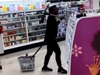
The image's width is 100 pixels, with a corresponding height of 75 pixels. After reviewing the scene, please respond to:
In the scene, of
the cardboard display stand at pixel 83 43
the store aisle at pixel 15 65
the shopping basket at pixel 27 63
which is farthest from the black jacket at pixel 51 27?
the cardboard display stand at pixel 83 43

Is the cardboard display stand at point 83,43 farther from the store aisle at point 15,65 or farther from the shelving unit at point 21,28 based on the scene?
the shelving unit at point 21,28

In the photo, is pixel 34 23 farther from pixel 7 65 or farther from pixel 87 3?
pixel 87 3

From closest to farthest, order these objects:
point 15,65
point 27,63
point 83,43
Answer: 1. point 83,43
2. point 27,63
3. point 15,65

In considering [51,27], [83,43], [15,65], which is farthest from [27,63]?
[83,43]

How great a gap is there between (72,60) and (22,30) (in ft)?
20.9

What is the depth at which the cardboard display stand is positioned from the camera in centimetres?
110

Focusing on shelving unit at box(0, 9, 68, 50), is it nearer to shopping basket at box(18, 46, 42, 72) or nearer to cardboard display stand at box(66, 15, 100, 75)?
shopping basket at box(18, 46, 42, 72)

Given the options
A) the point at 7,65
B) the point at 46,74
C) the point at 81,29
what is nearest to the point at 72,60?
the point at 81,29

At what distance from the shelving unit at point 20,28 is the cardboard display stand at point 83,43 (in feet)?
18.7

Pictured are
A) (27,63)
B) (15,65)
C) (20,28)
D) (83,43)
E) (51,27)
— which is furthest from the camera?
(20,28)

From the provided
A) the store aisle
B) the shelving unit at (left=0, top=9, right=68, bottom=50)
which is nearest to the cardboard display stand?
the store aisle

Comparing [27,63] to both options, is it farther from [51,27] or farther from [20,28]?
[20,28]

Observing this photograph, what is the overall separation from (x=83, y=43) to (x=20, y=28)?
6.34 meters

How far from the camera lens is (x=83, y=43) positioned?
110cm
